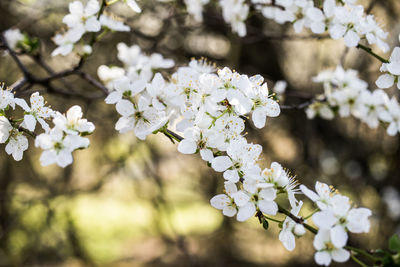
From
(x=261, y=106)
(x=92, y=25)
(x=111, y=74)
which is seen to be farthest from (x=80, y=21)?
(x=261, y=106)

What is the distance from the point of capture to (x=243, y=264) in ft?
15.5

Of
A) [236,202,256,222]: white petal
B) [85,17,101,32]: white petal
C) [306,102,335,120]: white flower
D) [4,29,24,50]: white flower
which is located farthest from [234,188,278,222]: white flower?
[4,29,24,50]: white flower

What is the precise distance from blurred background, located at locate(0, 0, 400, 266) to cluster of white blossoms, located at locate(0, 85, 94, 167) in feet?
4.70

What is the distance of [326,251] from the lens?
0.96m

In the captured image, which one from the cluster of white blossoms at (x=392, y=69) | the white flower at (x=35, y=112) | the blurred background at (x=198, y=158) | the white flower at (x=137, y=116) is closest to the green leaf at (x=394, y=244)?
the cluster of white blossoms at (x=392, y=69)

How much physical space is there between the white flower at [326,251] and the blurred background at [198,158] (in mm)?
1714

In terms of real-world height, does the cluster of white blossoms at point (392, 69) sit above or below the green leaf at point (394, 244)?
above

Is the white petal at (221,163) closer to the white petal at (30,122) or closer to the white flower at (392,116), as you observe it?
the white petal at (30,122)

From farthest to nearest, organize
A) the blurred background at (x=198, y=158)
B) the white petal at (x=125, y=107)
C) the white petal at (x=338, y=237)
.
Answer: the blurred background at (x=198, y=158) < the white petal at (x=125, y=107) < the white petal at (x=338, y=237)

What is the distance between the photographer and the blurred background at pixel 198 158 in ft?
9.78

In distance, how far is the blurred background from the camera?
2980mm

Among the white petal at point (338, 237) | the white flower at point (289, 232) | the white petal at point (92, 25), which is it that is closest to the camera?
the white petal at point (338, 237)

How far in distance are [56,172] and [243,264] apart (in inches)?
106

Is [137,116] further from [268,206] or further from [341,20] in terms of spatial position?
[341,20]
